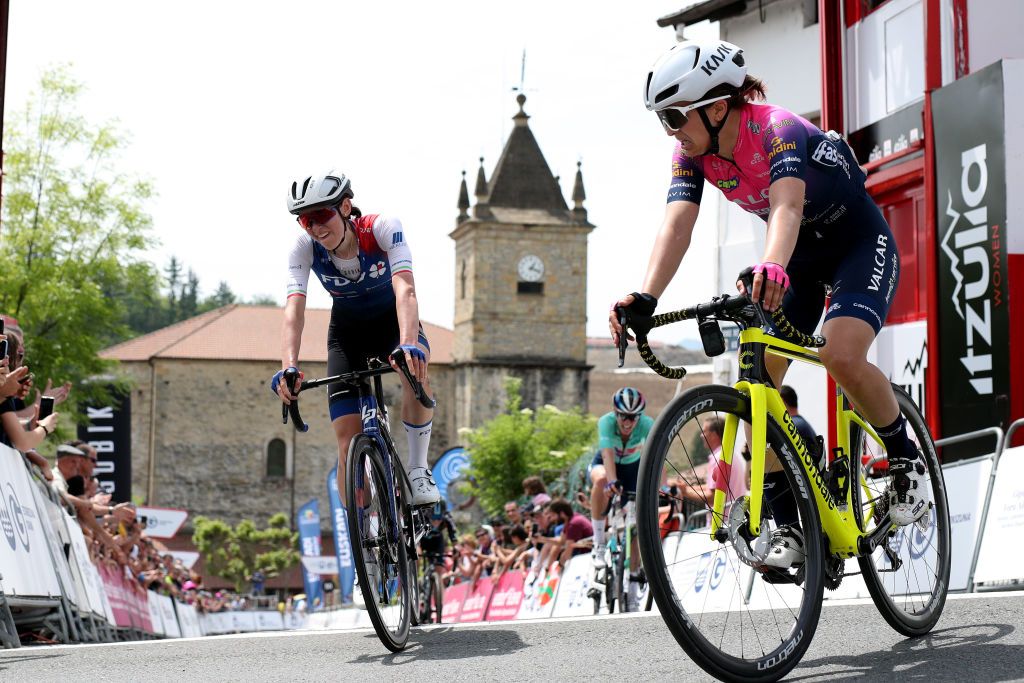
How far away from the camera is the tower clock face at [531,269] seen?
92.1 meters

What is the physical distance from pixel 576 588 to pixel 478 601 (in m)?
6.31

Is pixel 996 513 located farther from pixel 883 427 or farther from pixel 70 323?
pixel 70 323

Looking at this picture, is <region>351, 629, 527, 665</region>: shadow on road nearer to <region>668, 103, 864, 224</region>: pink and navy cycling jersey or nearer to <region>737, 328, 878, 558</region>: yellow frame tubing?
<region>737, 328, 878, 558</region>: yellow frame tubing

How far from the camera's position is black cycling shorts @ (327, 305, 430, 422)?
723cm

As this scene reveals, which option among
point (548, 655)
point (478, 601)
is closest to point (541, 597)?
point (478, 601)

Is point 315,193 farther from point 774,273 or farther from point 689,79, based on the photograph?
point 774,273

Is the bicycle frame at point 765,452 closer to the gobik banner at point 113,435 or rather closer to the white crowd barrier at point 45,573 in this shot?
the white crowd barrier at point 45,573

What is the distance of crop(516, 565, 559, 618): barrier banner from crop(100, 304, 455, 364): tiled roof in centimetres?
7046

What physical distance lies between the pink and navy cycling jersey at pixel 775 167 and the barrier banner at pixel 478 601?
15001mm

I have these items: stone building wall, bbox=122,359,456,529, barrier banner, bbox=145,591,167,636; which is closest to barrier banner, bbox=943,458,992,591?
barrier banner, bbox=145,591,167,636

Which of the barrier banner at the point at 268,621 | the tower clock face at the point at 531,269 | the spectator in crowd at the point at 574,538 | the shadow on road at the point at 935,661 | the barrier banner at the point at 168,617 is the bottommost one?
the barrier banner at the point at 268,621

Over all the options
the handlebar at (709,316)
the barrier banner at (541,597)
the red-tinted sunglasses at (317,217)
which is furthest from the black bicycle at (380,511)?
the barrier banner at (541,597)

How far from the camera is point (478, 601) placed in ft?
69.2

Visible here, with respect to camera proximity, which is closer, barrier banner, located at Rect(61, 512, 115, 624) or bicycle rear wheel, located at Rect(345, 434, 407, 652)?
bicycle rear wheel, located at Rect(345, 434, 407, 652)
